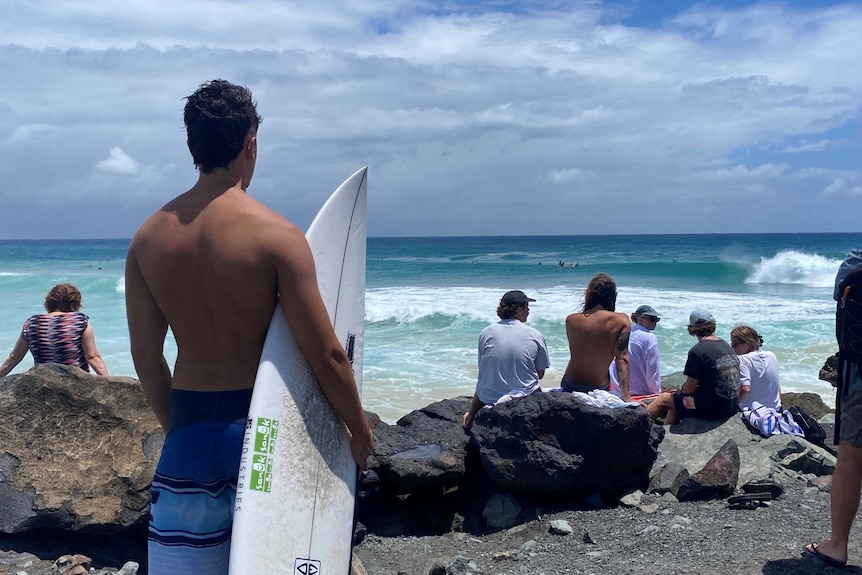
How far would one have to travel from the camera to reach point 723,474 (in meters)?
5.38

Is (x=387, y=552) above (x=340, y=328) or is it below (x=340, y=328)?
below

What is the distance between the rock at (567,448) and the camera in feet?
17.9

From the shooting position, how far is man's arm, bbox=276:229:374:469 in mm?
2127

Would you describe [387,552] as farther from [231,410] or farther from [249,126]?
[249,126]

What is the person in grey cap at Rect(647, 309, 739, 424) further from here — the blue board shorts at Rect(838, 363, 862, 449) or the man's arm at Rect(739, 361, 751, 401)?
the blue board shorts at Rect(838, 363, 862, 449)

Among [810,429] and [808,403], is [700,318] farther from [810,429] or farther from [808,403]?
[808,403]

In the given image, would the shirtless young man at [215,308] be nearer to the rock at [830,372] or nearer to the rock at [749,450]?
the rock at [749,450]

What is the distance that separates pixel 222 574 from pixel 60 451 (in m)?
2.98

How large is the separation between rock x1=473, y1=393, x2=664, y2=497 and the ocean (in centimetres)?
404


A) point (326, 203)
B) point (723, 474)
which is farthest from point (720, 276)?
point (326, 203)

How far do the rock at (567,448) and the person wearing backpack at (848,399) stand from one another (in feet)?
6.03

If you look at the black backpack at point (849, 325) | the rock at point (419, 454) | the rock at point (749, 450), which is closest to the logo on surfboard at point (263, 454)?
the black backpack at point (849, 325)

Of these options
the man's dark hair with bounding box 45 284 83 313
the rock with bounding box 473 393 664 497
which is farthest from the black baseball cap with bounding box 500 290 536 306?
the man's dark hair with bounding box 45 284 83 313

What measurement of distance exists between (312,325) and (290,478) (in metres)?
0.56
